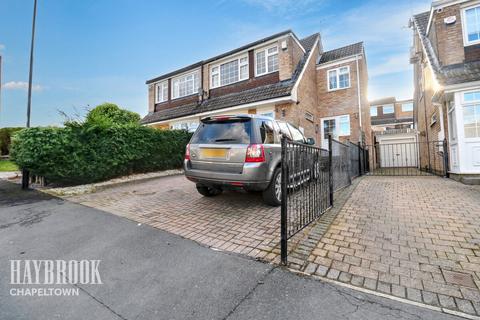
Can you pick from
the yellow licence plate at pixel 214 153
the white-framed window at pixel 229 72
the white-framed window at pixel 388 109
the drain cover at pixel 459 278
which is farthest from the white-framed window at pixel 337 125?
the white-framed window at pixel 388 109

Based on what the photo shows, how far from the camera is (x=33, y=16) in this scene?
11.0 m

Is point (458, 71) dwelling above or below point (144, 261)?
above

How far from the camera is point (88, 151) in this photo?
23.0 feet

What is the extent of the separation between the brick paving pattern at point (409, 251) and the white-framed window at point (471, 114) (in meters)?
4.03

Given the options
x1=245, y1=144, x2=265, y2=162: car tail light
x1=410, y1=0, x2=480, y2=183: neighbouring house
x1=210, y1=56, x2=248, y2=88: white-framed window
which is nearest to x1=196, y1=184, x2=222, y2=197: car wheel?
x1=245, y1=144, x2=265, y2=162: car tail light

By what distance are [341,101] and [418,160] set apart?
7.98 m

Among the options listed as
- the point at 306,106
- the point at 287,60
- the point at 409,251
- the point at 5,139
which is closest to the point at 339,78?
the point at 306,106

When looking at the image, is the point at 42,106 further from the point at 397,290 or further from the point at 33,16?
the point at 397,290

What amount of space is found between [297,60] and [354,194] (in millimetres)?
9348

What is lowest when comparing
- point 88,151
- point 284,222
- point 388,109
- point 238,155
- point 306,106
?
point 284,222

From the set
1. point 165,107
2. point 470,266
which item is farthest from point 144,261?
point 165,107

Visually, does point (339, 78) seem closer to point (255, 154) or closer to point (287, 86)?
point (287, 86)

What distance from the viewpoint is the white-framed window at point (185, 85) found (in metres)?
16.0

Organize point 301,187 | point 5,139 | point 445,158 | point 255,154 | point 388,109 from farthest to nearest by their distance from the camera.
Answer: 1. point 388,109
2. point 5,139
3. point 445,158
4. point 255,154
5. point 301,187
